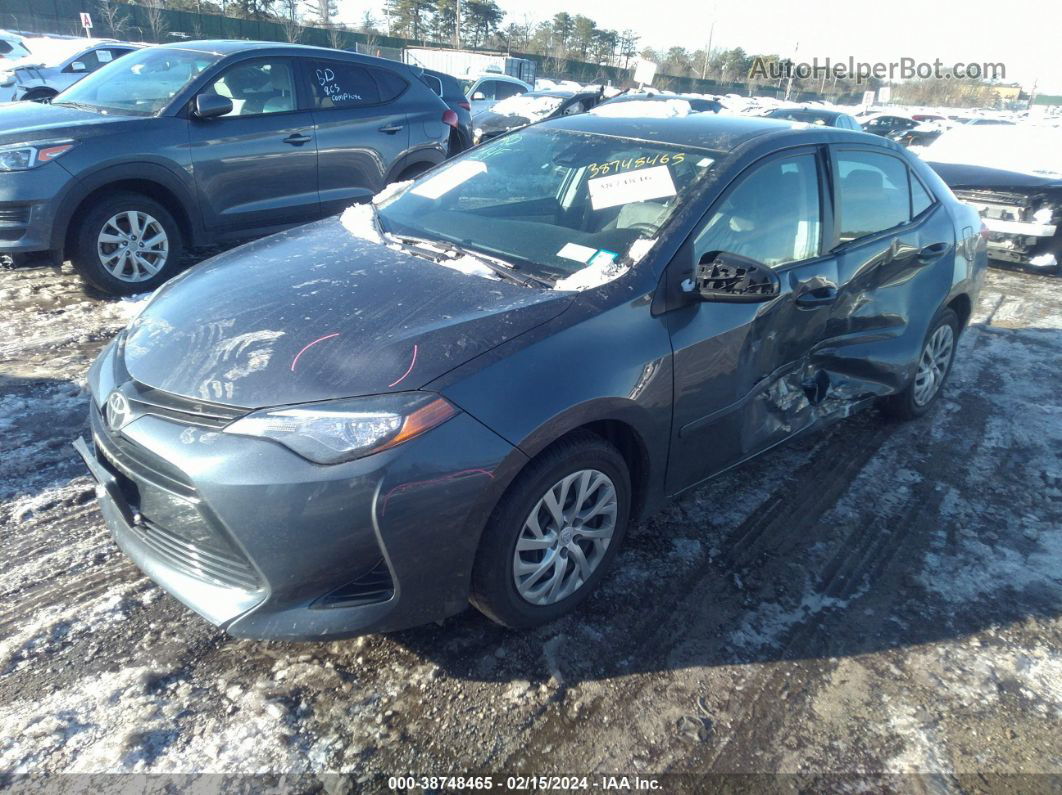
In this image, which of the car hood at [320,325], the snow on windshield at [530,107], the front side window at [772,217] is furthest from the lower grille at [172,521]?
the snow on windshield at [530,107]

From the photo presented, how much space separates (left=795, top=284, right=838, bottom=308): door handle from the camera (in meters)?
3.27

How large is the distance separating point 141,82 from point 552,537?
560 cm

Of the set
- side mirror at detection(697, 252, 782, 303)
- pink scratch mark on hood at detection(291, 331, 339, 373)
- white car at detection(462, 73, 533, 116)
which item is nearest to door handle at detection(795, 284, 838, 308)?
side mirror at detection(697, 252, 782, 303)

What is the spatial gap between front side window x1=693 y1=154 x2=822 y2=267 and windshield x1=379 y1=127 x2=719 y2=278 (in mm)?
177

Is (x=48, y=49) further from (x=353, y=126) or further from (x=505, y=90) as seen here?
(x=353, y=126)

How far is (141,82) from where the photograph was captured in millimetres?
6035

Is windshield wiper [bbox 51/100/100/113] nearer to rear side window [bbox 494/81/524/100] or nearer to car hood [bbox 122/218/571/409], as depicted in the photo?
car hood [bbox 122/218/571/409]

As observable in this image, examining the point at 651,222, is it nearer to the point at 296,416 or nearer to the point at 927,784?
the point at 296,416

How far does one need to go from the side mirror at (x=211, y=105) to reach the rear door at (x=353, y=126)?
0.89m

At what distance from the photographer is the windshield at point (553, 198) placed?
295 centimetres

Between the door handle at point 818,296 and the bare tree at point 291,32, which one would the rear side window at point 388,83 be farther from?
the bare tree at point 291,32

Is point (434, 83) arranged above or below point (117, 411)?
above

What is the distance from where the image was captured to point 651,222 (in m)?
2.93

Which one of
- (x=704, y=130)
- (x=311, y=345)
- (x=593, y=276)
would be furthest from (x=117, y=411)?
(x=704, y=130)
